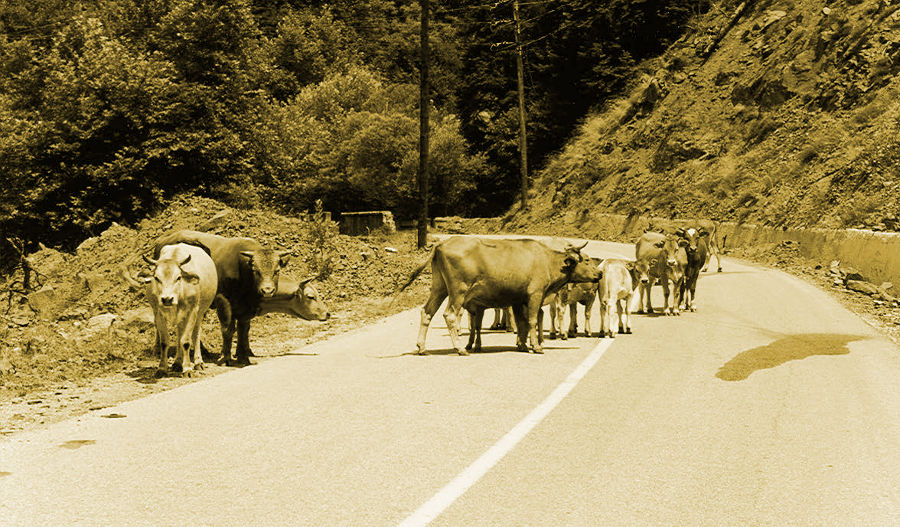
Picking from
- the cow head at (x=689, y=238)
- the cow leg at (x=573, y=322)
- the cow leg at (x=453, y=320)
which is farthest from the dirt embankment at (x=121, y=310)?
the cow head at (x=689, y=238)

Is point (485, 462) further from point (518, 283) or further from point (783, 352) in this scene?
point (783, 352)

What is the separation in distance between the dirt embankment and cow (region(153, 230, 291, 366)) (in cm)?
50

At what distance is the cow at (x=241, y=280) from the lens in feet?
43.4

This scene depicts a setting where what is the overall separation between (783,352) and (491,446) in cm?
703

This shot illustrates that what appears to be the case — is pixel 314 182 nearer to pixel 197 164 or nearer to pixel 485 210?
pixel 485 210

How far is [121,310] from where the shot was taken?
60.8 ft

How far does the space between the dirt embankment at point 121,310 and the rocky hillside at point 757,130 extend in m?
14.8

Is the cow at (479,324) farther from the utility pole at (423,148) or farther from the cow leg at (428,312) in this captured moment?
the utility pole at (423,148)

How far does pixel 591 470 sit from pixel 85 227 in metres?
24.1

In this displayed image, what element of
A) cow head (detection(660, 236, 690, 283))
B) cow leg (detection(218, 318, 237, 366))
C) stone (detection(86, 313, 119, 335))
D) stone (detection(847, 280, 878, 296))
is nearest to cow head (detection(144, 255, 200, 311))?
cow leg (detection(218, 318, 237, 366))

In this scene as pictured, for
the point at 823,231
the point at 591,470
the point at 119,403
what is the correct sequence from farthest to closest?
the point at 823,231, the point at 119,403, the point at 591,470

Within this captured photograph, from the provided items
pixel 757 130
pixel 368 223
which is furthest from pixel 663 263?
pixel 757 130

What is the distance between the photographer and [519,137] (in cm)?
6475

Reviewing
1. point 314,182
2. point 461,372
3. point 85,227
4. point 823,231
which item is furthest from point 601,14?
point 461,372
